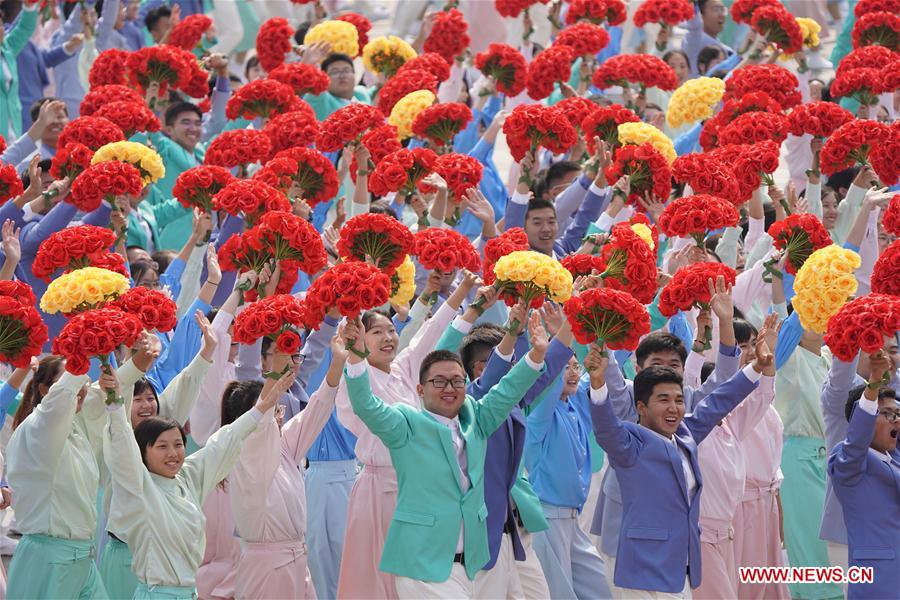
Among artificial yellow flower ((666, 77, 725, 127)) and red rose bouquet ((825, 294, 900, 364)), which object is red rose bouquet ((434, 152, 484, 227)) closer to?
artificial yellow flower ((666, 77, 725, 127))

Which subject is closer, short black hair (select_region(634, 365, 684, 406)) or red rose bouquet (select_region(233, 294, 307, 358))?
red rose bouquet (select_region(233, 294, 307, 358))

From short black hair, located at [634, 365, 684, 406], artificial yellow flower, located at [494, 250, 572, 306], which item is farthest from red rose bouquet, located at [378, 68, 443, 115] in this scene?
short black hair, located at [634, 365, 684, 406]

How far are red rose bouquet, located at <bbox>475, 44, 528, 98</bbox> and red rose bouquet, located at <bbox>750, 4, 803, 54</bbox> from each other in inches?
100

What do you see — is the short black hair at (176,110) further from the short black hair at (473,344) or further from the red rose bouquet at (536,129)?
the short black hair at (473,344)

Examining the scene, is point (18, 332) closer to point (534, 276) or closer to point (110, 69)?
point (534, 276)

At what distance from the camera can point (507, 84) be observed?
1639 centimetres

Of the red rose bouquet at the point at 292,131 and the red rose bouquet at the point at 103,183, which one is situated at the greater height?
the red rose bouquet at the point at 103,183

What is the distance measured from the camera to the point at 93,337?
9.11m

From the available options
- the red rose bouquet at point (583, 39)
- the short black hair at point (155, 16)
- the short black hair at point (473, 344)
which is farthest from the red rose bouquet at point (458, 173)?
the short black hair at point (155, 16)

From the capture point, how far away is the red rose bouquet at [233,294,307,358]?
9883 mm

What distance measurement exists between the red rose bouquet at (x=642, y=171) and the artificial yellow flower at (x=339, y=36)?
5.22 metres

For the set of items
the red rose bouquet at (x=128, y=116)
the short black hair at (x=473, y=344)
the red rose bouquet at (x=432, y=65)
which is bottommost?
the short black hair at (x=473, y=344)

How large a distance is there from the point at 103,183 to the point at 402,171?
2.42 metres

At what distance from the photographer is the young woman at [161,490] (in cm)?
934
